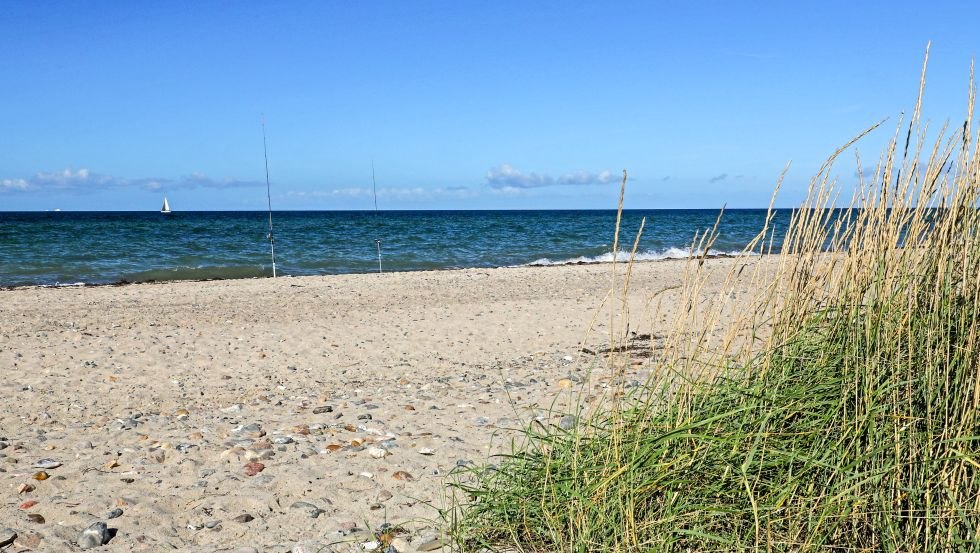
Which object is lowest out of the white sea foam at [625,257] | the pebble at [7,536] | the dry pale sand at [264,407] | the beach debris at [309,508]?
the white sea foam at [625,257]

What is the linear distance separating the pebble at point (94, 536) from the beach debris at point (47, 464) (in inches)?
45.6

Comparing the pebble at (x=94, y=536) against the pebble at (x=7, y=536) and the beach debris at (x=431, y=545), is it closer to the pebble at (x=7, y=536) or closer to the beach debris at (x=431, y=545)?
the pebble at (x=7, y=536)

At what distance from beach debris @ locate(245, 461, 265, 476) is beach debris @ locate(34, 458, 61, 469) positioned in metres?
1.18

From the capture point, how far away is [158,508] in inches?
146

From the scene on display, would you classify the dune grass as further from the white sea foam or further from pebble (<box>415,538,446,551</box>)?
the white sea foam

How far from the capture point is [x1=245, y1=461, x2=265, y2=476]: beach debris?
4183 millimetres

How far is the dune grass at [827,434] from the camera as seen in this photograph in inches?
100.0

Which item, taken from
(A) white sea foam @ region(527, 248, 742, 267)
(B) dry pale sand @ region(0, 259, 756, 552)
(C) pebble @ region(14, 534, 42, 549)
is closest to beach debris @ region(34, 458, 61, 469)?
(B) dry pale sand @ region(0, 259, 756, 552)

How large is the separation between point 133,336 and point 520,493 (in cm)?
735

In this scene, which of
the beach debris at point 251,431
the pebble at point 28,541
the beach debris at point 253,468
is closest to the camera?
the pebble at point 28,541

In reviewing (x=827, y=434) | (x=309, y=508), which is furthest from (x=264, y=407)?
(x=827, y=434)

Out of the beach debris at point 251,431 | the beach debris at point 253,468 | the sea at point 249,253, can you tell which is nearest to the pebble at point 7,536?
the beach debris at point 253,468

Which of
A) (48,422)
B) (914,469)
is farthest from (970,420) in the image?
(48,422)

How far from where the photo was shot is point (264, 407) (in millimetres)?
5934
